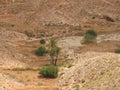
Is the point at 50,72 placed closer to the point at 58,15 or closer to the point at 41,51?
the point at 41,51

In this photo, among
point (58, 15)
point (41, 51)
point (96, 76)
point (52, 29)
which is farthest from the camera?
point (58, 15)

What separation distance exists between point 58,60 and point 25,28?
88.2ft

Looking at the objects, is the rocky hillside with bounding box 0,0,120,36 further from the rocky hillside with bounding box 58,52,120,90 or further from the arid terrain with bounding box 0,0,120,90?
the rocky hillside with bounding box 58,52,120,90

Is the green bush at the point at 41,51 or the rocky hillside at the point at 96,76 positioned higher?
the rocky hillside at the point at 96,76

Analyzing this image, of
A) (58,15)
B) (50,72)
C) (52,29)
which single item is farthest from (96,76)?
(58,15)

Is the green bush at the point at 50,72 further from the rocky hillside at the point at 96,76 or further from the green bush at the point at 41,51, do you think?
the green bush at the point at 41,51

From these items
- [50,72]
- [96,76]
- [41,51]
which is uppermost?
[96,76]

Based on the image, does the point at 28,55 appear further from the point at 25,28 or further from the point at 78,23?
the point at 78,23

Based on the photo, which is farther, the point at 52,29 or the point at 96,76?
the point at 52,29

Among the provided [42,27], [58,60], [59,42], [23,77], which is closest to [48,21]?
[42,27]

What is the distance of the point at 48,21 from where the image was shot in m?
79.5

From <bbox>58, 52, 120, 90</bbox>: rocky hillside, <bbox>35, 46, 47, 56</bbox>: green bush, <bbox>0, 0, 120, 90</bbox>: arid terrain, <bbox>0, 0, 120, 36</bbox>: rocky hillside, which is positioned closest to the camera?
<bbox>58, 52, 120, 90</bbox>: rocky hillside

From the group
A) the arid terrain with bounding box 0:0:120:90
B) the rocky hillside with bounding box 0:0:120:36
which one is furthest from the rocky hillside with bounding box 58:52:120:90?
the rocky hillside with bounding box 0:0:120:36

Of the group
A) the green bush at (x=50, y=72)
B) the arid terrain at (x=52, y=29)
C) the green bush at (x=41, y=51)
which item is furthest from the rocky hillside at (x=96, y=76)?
the green bush at (x=41, y=51)
